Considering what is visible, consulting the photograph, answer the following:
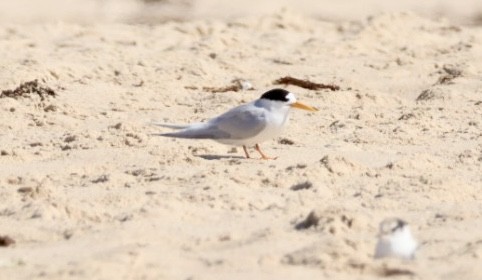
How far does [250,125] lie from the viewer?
6.07m

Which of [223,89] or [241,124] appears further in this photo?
[223,89]

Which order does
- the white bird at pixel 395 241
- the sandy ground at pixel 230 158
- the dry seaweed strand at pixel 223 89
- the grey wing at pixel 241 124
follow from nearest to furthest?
the white bird at pixel 395 241
the sandy ground at pixel 230 158
the grey wing at pixel 241 124
the dry seaweed strand at pixel 223 89

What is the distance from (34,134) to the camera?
664 centimetres

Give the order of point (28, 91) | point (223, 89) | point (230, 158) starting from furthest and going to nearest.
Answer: point (223, 89)
point (28, 91)
point (230, 158)

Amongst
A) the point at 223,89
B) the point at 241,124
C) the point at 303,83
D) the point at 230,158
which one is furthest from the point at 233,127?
the point at 303,83

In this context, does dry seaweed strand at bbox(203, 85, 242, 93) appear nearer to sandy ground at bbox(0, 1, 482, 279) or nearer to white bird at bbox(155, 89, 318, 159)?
sandy ground at bbox(0, 1, 482, 279)

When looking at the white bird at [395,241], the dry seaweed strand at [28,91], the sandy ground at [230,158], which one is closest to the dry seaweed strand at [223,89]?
the sandy ground at [230,158]

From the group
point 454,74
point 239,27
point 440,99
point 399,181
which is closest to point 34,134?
point 399,181

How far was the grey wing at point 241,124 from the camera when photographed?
19.9 ft

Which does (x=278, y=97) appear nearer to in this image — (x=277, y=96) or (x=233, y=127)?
(x=277, y=96)

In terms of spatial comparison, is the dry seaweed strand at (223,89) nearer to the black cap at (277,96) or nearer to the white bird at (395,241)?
the black cap at (277,96)

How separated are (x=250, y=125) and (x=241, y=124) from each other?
0.14 feet

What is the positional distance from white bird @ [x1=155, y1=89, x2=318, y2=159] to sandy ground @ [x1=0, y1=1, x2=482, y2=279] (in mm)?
119

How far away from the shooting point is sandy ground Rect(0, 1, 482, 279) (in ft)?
14.5
